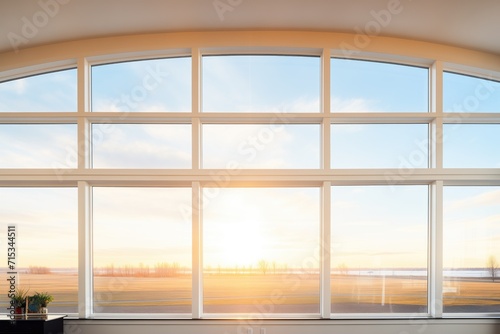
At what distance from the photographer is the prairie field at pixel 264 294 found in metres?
5.55

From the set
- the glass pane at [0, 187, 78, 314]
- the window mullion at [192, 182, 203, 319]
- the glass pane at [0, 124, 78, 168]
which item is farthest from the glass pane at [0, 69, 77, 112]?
the window mullion at [192, 182, 203, 319]

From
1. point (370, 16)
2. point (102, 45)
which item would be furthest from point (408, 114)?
point (102, 45)

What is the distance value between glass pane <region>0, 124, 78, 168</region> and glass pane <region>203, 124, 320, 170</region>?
1.73 m

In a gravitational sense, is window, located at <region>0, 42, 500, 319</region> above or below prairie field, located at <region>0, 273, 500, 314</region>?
above

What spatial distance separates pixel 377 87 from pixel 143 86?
9.53 feet

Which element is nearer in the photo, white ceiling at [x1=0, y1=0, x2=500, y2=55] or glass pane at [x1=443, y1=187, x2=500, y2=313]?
white ceiling at [x1=0, y1=0, x2=500, y2=55]

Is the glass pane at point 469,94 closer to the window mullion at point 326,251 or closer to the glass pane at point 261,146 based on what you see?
the glass pane at point 261,146

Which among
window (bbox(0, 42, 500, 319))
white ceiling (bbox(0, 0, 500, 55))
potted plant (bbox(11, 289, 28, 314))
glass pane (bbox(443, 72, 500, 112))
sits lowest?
potted plant (bbox(11, 289, 28, 314))

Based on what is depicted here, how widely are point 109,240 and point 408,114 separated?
3946mm

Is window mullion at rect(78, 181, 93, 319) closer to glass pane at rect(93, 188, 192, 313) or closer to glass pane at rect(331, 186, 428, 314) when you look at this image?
glass pane at rect(93, 188, 192, 313)

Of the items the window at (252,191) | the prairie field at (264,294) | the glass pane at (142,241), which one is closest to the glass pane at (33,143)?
the window at (252,191)

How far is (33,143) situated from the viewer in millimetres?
5664

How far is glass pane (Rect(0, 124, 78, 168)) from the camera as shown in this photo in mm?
5637

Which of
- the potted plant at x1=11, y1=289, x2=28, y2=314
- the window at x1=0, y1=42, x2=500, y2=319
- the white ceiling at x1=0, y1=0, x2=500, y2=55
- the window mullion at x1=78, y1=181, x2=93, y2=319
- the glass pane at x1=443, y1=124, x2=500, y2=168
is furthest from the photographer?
the glass pane at x1=443, y1=124, x2=500, y2=168
